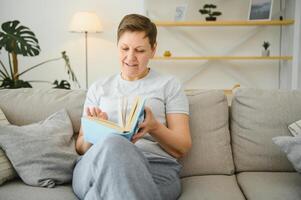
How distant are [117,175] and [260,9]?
3.16 metres

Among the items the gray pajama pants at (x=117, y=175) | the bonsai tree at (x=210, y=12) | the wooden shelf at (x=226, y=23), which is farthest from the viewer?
the bonsai tree at (x=210, y=12)

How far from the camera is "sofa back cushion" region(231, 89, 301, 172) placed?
159cm

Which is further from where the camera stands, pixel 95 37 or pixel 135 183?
pixel 95 37

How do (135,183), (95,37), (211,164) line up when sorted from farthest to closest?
(95,37)
(211,164)
(135,183)

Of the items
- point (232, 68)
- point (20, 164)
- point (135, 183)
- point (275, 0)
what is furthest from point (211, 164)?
point (275, 0)

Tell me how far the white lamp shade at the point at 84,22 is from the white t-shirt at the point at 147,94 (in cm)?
197

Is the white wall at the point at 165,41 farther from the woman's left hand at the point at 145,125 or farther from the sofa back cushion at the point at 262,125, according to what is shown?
the woman's left hand at the point at 145,125

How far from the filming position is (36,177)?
4.36ft

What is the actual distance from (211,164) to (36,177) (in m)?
0.71

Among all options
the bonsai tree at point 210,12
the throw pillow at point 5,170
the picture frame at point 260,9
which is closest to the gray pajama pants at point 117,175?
the throw pillow at point 5,170

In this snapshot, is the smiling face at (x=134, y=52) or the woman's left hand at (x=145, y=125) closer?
the woman's left hand at (x=145, y=125)

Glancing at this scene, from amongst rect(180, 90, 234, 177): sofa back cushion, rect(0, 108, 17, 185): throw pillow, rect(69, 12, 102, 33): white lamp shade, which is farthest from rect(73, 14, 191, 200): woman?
rect(69, 12, 102, 33): white lamp shade

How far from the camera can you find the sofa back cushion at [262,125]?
5.22ft

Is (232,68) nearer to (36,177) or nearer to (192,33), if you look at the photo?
(192,33)
